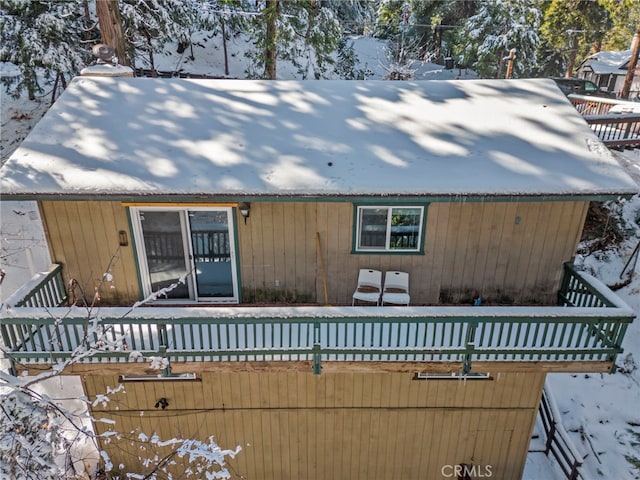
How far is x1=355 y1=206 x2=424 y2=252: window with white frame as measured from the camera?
7.43 meters

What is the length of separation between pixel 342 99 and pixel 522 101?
3.57 meters

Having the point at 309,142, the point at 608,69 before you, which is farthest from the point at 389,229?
the point at 608,69

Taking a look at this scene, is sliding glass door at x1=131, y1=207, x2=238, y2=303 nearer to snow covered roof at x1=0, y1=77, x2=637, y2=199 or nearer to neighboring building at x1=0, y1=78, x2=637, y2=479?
neighboring building at x1=0, y1=78, x2=637, y2=479

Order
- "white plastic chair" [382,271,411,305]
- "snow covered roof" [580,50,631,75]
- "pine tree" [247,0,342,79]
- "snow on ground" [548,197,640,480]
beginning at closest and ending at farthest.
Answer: "white plastic chair" [382,271,411,305], "snow on ground" [548,197,640,480], "pine tree" [247,0,342,79], "snow covered roof" [580,50,631,75]

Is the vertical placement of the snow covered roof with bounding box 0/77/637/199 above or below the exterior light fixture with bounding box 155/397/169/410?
above

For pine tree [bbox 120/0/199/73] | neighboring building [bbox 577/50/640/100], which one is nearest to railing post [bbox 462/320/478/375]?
pine tree [bbox 120/0/199/73]

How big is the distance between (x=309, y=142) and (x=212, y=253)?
101 inches

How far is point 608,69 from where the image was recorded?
35062mm

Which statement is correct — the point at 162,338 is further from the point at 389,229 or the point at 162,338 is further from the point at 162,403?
the point at 389,229

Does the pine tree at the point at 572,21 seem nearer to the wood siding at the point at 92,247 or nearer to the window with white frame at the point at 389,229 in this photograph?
the window with white frame at the point at 389,229

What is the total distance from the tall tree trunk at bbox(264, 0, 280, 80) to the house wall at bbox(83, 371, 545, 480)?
53.8 ft

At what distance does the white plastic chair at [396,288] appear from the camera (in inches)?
293

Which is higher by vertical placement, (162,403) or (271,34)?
(271,34)

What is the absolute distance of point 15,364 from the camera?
6574mm
